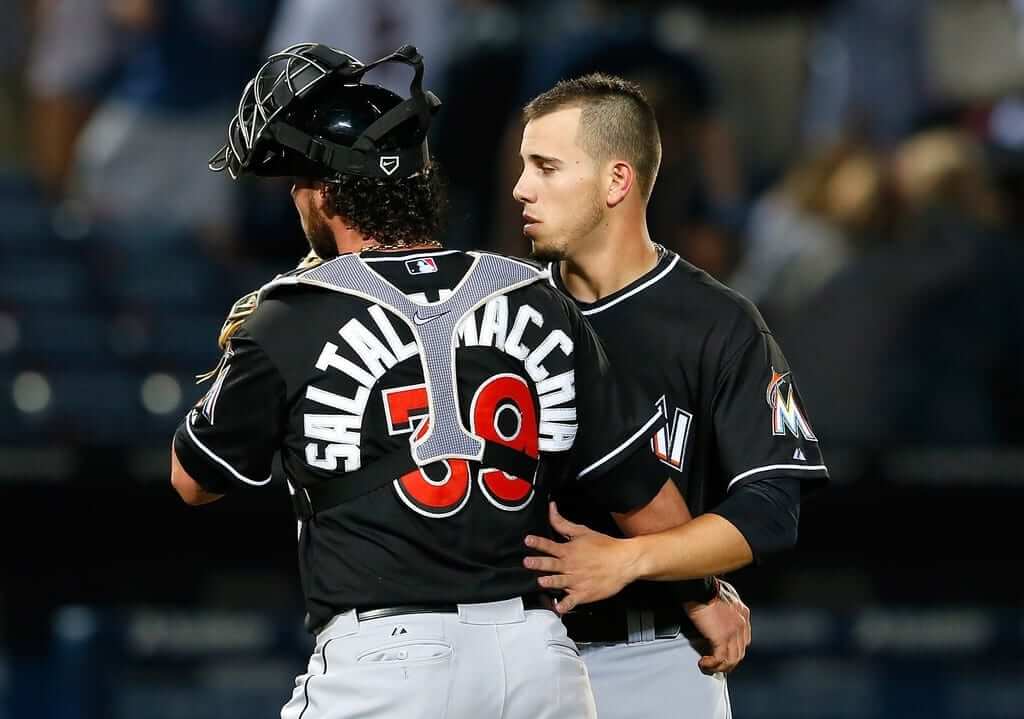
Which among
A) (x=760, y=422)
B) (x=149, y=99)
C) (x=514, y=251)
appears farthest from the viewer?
(x=149, y=99)

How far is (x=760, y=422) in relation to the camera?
264 cm

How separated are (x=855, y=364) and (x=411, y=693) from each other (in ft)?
10.9

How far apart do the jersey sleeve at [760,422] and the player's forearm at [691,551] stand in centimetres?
15

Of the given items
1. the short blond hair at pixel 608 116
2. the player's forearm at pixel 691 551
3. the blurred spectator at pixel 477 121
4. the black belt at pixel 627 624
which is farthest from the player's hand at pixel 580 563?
the blurred spectator at pixel 477 121

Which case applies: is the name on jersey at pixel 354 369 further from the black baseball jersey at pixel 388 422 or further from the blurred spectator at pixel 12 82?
the blurred spectator at pixel 12 82

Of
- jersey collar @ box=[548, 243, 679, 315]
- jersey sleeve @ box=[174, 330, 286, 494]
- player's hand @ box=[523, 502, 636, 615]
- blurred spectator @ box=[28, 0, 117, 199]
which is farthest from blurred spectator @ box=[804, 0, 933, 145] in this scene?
jersey sleeve @ box=[174, 330, 286, 494]

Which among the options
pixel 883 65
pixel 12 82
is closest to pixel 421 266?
pixel 883 65

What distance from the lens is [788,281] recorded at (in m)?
5.91

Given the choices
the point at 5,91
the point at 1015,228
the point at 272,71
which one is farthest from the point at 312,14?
the point at 272,71

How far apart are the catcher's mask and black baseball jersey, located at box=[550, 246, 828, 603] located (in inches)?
20.2

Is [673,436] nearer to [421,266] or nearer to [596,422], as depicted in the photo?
[596,422]

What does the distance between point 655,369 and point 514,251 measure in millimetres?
2937

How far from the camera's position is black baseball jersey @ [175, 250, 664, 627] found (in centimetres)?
227

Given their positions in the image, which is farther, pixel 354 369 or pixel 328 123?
pixel 328 123
